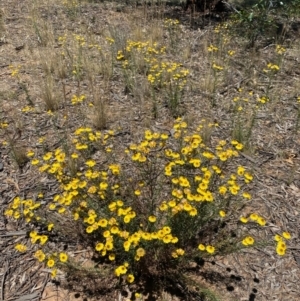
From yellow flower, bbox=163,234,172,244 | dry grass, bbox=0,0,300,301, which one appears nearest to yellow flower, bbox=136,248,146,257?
yellow flower, bbox=163,234,172,244

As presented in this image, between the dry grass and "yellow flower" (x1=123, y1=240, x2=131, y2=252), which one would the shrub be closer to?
"yellow flower" (x1=123, y1=240, x2=131, y2=252)

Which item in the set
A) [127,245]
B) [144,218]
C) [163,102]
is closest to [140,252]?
[127,245]

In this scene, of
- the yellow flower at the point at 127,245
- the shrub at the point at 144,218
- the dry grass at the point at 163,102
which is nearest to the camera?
the yellow flower at the point at 127,245

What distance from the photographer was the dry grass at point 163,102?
3061mm

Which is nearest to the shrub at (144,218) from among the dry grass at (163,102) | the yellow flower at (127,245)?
the yellow flower at (127,245)

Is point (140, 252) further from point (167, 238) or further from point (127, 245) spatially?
point (167, 238)

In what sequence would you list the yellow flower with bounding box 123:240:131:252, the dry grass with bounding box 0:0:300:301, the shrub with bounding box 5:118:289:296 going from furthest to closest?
the dry grass with bounding box 0:0:300:301 < the shrub with bounding box 5:118:289:296 < the yellow flower with bounding box 123:240:131:252

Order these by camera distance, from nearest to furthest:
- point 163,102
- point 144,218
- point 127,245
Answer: point 127,245
point 144,218
point 163,102

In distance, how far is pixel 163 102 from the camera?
483 cm

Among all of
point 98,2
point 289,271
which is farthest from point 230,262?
point 98,2

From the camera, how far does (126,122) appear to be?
4.48 meters

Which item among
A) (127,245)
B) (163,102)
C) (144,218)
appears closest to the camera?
(127,245)

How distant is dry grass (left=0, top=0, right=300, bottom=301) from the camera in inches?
120

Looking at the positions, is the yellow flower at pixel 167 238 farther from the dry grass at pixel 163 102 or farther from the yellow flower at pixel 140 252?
the dry grass at pixel 163 102
